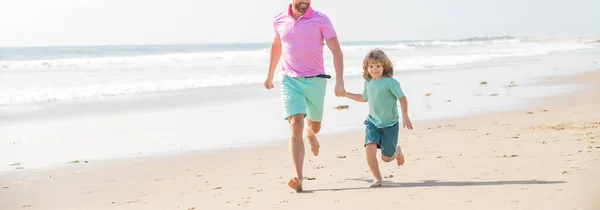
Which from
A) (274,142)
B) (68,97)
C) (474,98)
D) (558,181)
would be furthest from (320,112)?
(68,97)

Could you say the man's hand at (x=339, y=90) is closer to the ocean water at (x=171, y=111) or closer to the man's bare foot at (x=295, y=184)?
the man's bare foot at (x=295, y=184)

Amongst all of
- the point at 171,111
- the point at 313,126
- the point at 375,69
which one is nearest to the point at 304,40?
the point at 375,69

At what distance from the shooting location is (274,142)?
27.9 ft

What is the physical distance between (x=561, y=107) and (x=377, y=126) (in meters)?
6.38

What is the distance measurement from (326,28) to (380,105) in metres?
0.73

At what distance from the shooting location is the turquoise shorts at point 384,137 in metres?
5.70

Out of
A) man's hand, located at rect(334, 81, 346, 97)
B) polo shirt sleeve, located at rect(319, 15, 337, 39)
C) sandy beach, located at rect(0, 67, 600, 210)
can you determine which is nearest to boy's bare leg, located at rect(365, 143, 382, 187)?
sandy beach, located at rect(0, 67, 600, 210)

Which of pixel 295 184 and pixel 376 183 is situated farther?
pixel 376 183

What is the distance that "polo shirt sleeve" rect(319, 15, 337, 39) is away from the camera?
5.62 meters

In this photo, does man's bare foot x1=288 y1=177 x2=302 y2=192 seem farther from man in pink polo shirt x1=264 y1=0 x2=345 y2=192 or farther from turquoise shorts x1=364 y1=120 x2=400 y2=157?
turquoise shorts x1=364 y1=120 x2=400 y2=157

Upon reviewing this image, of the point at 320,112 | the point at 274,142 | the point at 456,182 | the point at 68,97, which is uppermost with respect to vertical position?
the point at 320,112

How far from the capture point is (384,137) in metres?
5.72

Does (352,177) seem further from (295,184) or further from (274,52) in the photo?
(274,52)

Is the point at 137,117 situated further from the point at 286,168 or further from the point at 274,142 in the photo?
the point at 286,168
